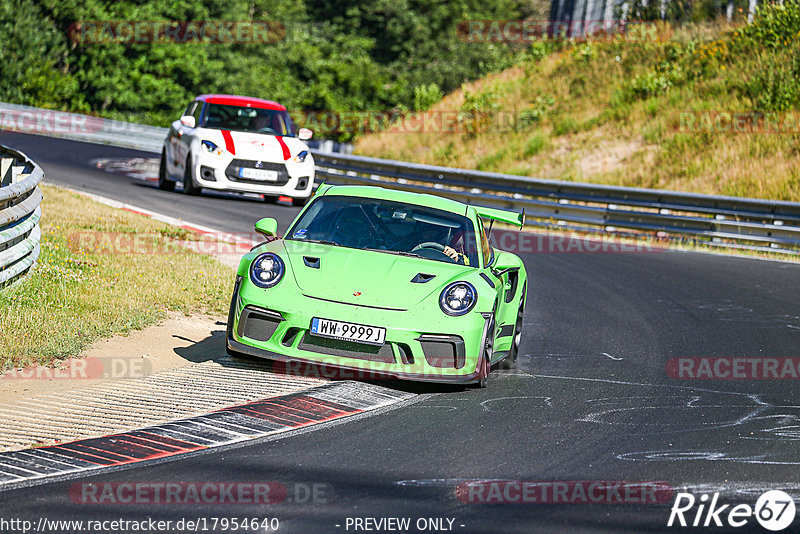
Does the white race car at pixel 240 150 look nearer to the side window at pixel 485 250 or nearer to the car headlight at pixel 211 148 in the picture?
the car headlight at pixel 211 148

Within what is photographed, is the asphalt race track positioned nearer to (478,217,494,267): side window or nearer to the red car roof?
(478,217,494,267): side window

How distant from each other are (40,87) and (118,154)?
18387mm

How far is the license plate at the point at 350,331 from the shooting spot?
693 cm

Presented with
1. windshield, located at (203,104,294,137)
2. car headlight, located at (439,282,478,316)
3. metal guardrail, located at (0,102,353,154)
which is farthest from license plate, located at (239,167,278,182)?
metal guardrail, located at (0,102,353,154)

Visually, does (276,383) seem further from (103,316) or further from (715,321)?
(715,321)

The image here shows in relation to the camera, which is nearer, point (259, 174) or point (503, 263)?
point (503, 263)

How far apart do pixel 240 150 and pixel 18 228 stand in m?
8.28

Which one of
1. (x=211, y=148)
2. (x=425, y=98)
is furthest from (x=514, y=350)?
(x=425, y=98)

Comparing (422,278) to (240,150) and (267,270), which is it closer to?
(267,270)

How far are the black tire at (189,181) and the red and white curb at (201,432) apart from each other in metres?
11.1

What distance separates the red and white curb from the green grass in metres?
1.82

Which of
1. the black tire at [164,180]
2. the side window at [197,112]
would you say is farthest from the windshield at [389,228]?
the black tire at [164,180]

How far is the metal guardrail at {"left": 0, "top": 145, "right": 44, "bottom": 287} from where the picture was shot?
880 cm

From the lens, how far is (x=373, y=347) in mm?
6965
